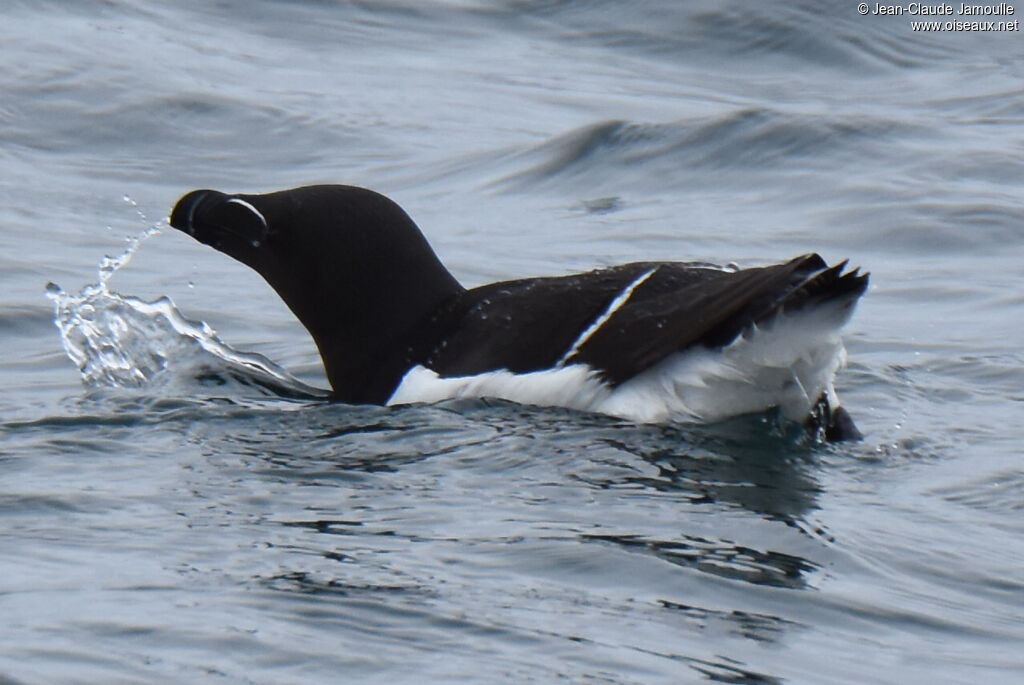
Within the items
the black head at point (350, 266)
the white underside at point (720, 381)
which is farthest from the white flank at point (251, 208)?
the white underside at point (720, 381)

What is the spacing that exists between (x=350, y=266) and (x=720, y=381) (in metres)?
1.30

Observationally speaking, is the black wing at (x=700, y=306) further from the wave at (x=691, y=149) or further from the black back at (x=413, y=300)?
the wave at (x=691, y=149)

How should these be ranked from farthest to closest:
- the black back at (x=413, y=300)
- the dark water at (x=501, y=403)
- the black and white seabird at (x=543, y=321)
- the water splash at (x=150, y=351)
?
the water splash at (x=150, y=351), the black back at (x=413, y=300), the black and white seabird at (x=543, y=321), the dark water at (x=501, y=403)

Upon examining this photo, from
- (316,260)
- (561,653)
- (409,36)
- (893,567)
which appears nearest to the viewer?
(561,653)

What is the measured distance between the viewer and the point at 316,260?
19.2 ft

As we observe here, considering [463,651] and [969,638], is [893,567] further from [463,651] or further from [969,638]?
[463,651]

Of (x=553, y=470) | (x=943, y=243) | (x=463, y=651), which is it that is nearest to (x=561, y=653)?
(x=463, y=651)

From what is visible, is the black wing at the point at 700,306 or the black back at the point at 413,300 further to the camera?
the black back at the point at 413,300

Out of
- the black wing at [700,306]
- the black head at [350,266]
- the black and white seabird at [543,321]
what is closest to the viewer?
the black wing at [700,306]

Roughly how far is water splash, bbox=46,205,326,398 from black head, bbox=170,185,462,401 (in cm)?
24

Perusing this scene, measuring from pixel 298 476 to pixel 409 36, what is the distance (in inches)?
337

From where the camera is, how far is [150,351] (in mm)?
6250

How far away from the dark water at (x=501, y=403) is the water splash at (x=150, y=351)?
0.06 ft

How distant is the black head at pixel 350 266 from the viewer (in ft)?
19.1
